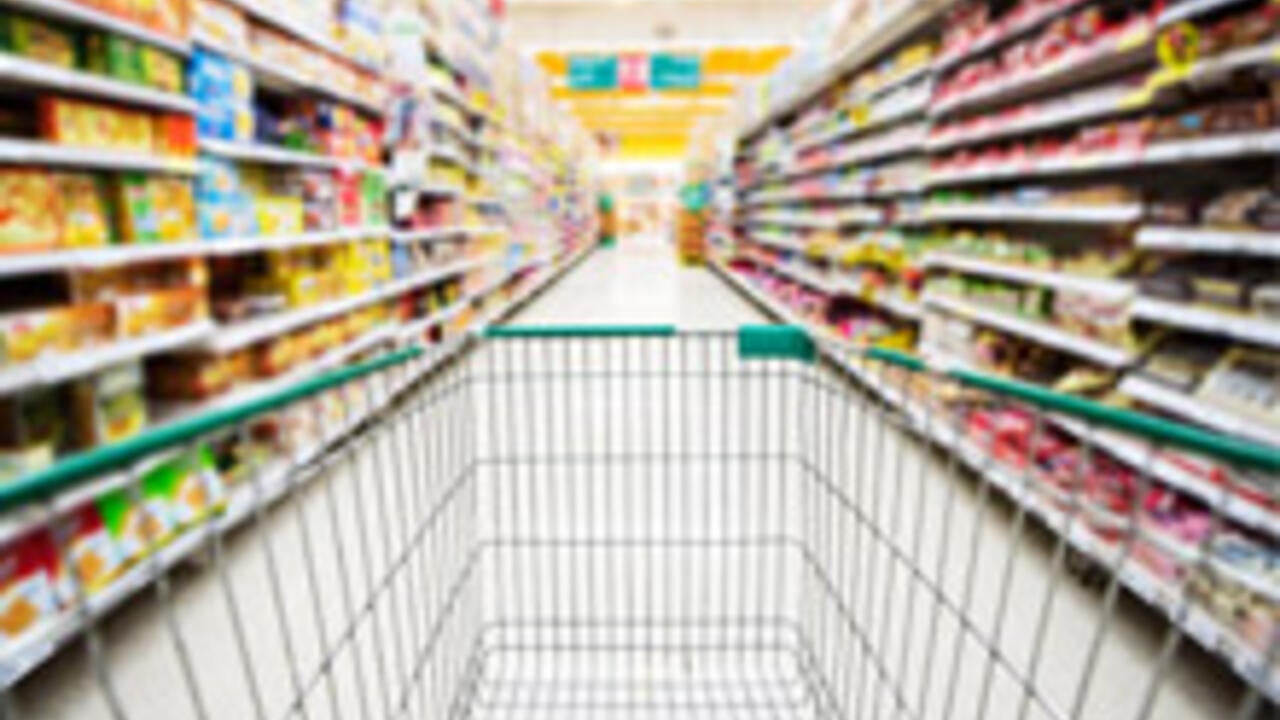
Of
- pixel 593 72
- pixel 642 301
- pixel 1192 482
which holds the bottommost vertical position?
pixel 642 301

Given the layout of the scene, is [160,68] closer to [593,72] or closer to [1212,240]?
[1212,240]

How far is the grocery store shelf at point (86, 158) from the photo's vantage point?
160 centimetres

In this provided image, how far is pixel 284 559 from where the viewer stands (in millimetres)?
2432

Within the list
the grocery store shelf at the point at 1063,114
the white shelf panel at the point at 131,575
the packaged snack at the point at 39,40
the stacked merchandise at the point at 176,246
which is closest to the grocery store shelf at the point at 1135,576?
the white shelf panel at the point at 131,575

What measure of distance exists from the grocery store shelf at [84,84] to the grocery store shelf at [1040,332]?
3.05 metres

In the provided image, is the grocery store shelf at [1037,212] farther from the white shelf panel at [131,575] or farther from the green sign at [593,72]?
the green sign at [593,72]

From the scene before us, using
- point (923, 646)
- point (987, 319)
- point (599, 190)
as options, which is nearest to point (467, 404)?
point (923, 646)

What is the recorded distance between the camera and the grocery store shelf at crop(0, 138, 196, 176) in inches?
63.1

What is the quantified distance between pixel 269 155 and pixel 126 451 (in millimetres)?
2370

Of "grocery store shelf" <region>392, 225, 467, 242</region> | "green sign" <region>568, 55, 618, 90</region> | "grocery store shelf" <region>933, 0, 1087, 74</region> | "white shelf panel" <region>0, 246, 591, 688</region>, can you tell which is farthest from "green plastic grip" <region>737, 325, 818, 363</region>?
"green sign" <region>568, 55, 618, 90</region>

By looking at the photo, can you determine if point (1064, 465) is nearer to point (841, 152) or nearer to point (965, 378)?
point (965, 378)

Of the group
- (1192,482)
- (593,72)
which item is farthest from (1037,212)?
(593,72)

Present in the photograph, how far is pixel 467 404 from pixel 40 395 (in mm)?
1240

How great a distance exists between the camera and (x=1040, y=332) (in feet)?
8.77
